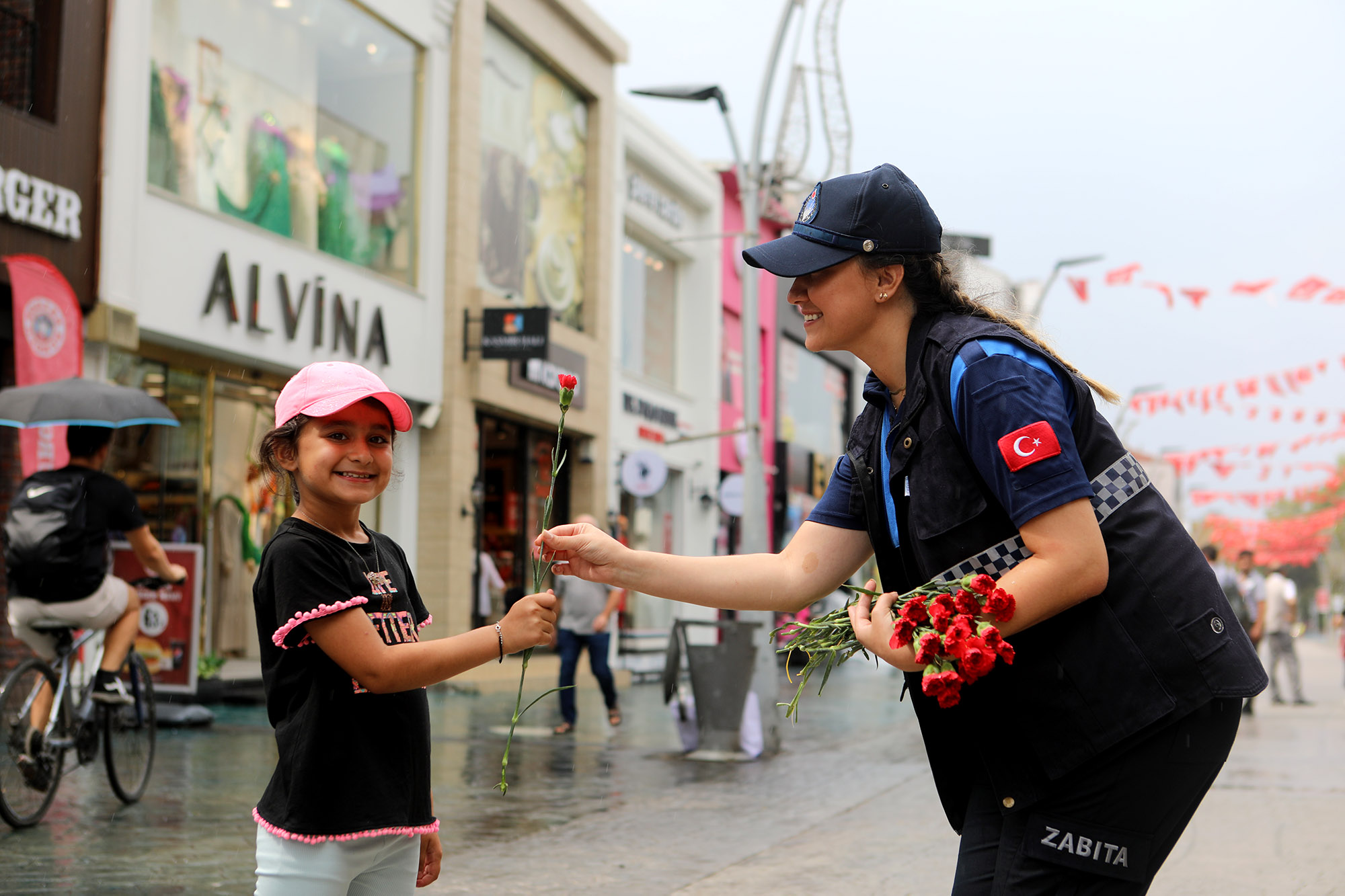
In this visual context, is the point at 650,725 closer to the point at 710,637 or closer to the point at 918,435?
the point at 710,637

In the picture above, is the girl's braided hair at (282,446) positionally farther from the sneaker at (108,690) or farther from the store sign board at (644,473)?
the store sign board at (644,473)

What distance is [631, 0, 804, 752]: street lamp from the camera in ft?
36.2

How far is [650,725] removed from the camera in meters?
13.4

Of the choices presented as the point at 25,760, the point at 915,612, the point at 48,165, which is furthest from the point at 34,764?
the point at 48,165

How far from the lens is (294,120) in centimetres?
1608

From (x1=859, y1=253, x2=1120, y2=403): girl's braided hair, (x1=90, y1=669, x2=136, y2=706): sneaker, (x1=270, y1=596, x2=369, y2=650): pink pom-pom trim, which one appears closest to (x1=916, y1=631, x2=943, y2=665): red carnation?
(x1=859, y1=253, x2=1120, y2=403): girl's braided hair

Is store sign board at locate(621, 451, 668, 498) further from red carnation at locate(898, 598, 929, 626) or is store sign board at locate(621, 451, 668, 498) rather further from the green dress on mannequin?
red carnation at locate(898, 598, 929, 626)

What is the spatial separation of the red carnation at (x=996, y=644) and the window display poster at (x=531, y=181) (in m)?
17.9

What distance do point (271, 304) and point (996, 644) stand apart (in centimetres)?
1395

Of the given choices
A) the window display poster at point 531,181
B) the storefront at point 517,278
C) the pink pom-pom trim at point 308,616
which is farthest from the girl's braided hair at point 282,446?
the window display poster at point 531,181

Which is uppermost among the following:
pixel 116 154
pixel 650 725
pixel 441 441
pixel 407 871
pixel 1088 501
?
pixel 116 154

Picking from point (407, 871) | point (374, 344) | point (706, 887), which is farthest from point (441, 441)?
point (407, 871)

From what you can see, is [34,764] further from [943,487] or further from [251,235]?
[251,235]

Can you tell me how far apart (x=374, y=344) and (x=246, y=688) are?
4.95 metres
